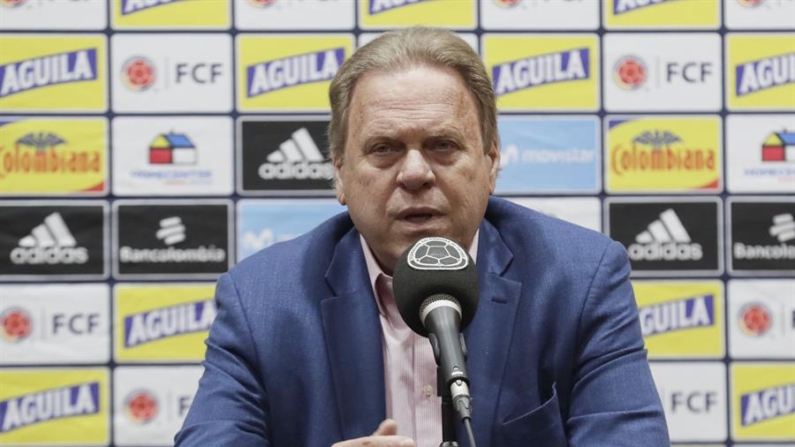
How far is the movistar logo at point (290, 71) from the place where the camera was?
2803mm

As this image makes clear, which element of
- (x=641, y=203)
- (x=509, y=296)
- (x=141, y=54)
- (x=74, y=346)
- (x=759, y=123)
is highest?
(x=141, y=54)

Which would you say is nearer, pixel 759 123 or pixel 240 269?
pixel 240 269

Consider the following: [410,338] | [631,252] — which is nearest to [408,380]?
[410,338]

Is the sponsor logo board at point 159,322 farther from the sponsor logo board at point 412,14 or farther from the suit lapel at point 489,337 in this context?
the suit lapel at point 489,337

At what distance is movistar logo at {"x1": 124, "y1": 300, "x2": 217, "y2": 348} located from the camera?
9.11 ft

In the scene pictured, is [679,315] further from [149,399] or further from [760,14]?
[149,399]

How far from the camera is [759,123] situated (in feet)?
9.28

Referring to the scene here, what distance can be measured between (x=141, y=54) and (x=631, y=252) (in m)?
1.51

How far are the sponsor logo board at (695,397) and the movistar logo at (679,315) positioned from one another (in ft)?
0.35

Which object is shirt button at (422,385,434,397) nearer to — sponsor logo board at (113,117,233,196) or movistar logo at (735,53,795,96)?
sponsor logo board at (113,117,233,196)

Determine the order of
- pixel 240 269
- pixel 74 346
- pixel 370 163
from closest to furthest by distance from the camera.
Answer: pixel 370 163
pixel 240 269
pixel 74 346

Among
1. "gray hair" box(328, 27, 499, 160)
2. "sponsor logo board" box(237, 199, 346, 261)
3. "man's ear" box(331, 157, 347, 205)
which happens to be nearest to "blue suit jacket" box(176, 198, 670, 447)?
"man's ear" box(331, 157, 347, 205)

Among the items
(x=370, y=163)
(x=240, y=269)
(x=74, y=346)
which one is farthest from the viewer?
(x=74, y=346)

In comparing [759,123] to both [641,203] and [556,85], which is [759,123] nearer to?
[641,203]
